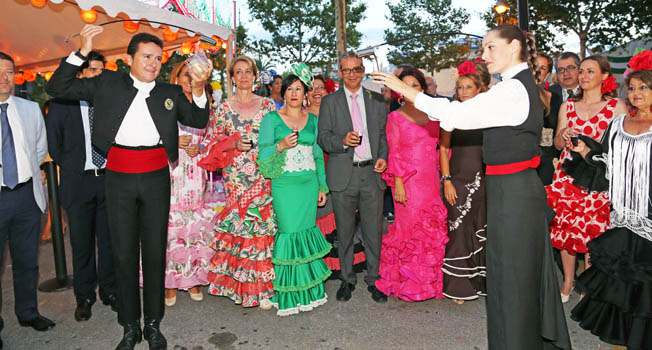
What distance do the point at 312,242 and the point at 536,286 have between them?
222cm

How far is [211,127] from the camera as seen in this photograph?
192 inches

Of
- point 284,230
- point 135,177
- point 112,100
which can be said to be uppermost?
point 112,100

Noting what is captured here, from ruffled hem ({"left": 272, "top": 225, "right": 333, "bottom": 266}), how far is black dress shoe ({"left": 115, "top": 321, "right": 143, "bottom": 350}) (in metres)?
1.32

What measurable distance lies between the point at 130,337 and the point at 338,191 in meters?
2.29

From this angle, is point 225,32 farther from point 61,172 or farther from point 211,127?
point 61,172

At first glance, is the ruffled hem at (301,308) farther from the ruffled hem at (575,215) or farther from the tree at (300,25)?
the tree at (300,25)

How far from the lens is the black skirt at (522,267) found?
272 centimetres

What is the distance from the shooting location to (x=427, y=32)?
3712 cm

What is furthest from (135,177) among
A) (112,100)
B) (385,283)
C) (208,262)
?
(385,283)

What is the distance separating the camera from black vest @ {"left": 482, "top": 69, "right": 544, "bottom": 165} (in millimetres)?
2621

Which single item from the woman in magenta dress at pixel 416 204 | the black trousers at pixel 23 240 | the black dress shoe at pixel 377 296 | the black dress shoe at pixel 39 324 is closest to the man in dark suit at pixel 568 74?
the woman in magenta dress at pixel 416 204

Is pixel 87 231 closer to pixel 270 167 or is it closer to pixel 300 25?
pixel 270 167

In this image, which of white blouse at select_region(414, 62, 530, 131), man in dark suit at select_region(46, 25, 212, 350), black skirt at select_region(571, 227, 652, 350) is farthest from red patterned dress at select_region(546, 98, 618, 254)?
man in dark suit at select_region(46, 25, 212, 350)

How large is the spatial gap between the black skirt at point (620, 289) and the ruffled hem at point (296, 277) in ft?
7.68
